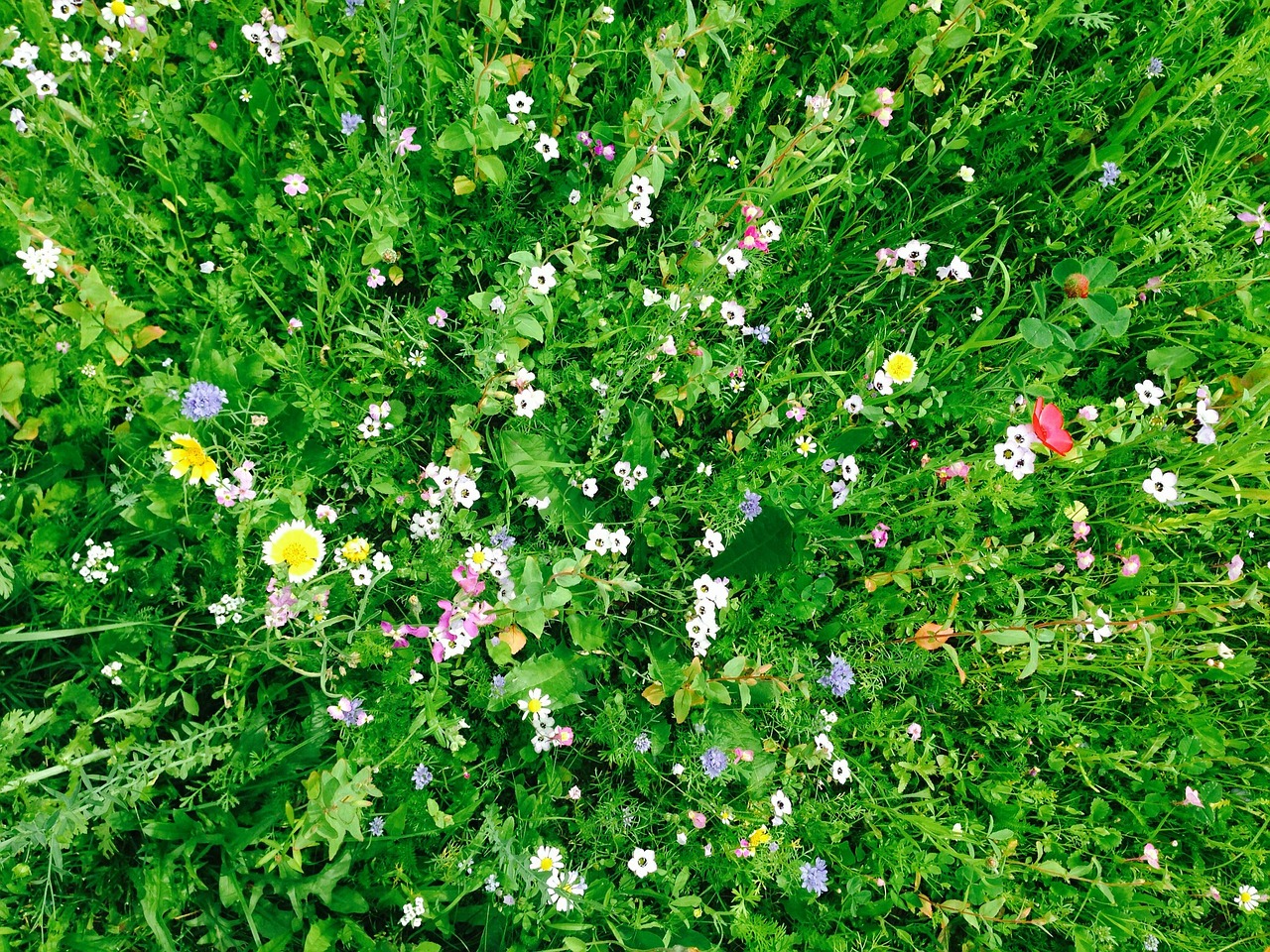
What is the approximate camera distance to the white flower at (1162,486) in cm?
270

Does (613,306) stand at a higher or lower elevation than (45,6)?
lower

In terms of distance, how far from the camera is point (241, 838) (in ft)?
6.76

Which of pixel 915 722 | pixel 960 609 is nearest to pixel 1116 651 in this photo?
pixel 960 609

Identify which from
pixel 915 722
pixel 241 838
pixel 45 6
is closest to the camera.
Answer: pixel 241 838

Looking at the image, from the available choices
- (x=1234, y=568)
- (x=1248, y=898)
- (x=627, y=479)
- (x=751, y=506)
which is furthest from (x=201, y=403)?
A: (x=1248, y=898)

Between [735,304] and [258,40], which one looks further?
[735,304]

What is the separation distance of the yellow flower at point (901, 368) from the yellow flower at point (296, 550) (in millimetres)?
1902

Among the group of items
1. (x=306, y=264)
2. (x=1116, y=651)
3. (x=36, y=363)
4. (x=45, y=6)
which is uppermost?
(x=45, y=6)

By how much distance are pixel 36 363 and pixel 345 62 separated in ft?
4.27

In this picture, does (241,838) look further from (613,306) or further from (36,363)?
(613,306)

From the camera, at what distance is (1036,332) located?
2.39 m

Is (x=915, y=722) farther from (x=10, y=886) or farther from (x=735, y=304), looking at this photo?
(x=10, y=886)

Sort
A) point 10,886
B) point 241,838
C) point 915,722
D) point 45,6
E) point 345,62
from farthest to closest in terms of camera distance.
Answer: point 915,722
point 345,62
point 45,6
point 241,838
point 10,886

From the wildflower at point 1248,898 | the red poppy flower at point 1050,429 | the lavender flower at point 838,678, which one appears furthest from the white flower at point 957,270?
the wildflower at point 1248,898
